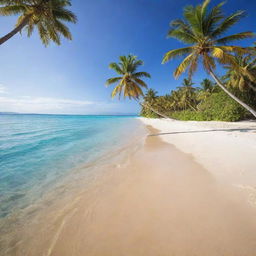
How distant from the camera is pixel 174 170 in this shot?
395 centimetres

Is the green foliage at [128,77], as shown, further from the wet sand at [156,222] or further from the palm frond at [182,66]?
the wet sand at [156,222]

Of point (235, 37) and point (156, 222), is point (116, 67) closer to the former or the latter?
point (235, 37)

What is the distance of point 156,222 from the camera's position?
6.83ft

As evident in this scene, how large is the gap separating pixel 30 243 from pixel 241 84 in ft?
71.9

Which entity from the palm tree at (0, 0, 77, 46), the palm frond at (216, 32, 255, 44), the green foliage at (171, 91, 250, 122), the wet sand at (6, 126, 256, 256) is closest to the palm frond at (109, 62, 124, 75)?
the palm tree at (0, 0, 77, 46)

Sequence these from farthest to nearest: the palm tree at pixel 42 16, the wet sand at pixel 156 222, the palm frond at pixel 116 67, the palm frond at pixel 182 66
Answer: the palm frond at pixel 116 67
the palm frond at pixel 182 66
the palm tree at pixel 42 16
the wet sand at pixel 156 222

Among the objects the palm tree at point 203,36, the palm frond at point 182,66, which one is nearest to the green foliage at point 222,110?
the palm tree at point 203,36

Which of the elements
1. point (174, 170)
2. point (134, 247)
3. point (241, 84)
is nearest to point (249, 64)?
point (241, 84)

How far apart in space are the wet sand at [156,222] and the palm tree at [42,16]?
8800 mm

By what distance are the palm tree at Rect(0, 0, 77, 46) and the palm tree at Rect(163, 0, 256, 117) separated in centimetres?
814

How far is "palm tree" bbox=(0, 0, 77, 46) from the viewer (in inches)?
261

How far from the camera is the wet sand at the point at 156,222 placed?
5.43 ft

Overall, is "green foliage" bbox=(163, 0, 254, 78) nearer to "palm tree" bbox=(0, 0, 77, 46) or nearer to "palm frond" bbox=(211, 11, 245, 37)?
"palm frond" bbox=(211, 11, 245, 37)

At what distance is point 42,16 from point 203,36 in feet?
36.7
